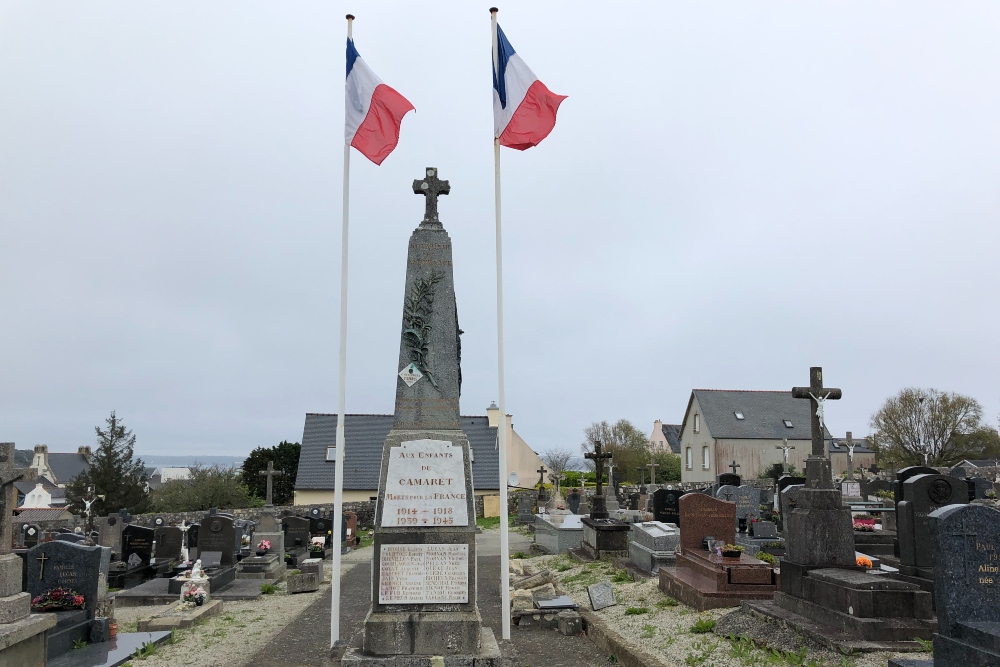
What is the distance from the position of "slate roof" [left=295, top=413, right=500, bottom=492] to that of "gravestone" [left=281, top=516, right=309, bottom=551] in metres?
11.9

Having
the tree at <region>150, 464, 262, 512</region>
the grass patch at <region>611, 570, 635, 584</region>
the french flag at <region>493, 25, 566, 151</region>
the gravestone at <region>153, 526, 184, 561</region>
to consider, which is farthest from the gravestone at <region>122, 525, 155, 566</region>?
the tree at <region>150, 464, 262, 512</region>

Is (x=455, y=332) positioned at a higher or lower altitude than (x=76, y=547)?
higher

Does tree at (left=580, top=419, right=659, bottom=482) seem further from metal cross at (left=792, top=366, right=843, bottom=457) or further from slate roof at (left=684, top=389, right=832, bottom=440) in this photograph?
metal cross at (left=792, top=366, right=843, bottom=457)

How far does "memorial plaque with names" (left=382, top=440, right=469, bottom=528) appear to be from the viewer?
6797 millimetres

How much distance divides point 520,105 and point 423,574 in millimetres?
5352

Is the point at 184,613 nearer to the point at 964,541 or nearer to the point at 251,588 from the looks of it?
the point at 251,588

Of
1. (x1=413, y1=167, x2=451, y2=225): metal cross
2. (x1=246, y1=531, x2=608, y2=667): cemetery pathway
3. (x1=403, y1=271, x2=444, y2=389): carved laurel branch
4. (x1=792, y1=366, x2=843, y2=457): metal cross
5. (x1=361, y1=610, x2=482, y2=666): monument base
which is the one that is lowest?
(x1=246, y1=531, x2=608, y2=667): cemetery pathway

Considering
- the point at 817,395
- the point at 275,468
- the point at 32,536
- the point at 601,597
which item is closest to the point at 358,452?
the point at 275,468

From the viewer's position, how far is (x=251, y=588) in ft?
44.0

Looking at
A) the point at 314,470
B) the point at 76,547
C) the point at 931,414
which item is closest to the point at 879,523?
the point at 76,547

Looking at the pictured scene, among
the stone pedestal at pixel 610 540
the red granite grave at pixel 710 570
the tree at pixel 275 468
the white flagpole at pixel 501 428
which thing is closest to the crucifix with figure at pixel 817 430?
the red granite grave at pixel 710 570

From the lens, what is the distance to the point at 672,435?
73688mm

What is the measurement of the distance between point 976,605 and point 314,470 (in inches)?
1208

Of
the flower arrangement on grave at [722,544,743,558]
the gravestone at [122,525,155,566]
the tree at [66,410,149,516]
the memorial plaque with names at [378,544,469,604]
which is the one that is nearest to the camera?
the memorial plaque with names at [378,544,469,604]
